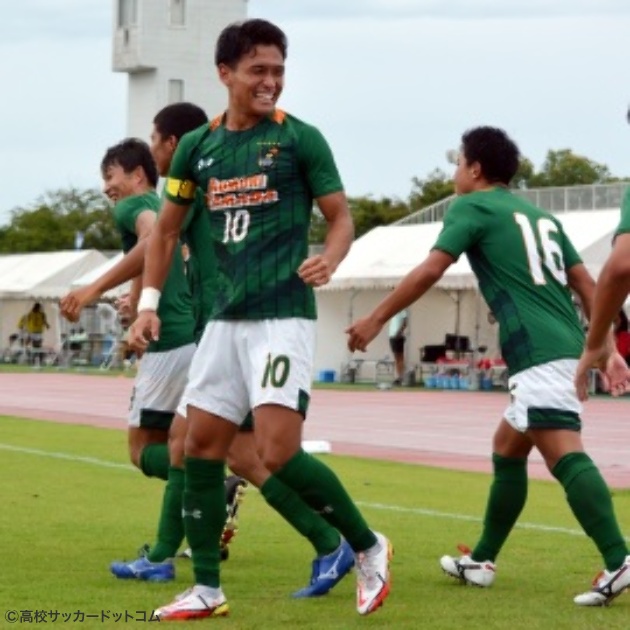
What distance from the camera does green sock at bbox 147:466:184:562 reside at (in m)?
9.43

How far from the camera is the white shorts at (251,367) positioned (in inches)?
315

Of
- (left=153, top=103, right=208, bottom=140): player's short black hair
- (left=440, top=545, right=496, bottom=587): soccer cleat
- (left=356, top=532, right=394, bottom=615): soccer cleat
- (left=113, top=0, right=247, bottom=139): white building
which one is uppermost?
(left=113, top=0, right=247, bottom=139): white building

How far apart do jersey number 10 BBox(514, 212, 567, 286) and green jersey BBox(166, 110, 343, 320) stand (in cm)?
102

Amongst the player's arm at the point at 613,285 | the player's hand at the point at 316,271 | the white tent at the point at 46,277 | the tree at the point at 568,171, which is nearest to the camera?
the player's arm at the point at 613,285

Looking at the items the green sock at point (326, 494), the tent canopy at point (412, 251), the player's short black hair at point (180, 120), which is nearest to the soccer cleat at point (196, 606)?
the green sock at point (326, 494)

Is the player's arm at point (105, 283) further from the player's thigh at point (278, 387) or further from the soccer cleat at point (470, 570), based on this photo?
the soccer cleat at point (470, 570)

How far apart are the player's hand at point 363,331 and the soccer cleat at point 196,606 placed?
115 cm

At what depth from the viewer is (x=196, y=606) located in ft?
26.3

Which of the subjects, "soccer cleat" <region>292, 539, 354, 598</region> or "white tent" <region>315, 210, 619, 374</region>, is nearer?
"soccer cleat" <region>292, 539, 354, 598</region>

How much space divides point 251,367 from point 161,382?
6.64 feet

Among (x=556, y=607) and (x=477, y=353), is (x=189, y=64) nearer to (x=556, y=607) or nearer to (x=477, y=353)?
(x=477, y=353)

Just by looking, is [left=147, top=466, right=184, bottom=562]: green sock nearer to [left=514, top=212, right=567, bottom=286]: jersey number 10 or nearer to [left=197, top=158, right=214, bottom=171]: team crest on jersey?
[left=197, top=158, right=214, bottom=171]: team crest on jersey

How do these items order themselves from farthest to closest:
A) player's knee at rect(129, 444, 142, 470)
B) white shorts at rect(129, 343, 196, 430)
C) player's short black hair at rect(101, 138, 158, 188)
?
1. player's short black hair at rect(101, 138, 158, 188)
2. player's knee at rect(129, 444, 142, 470)
3. white shorts at rect(129, 343, 196, 430)

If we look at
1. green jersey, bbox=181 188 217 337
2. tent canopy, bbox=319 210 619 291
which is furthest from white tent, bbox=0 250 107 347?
green jersey, bbox=181 188 217 337
